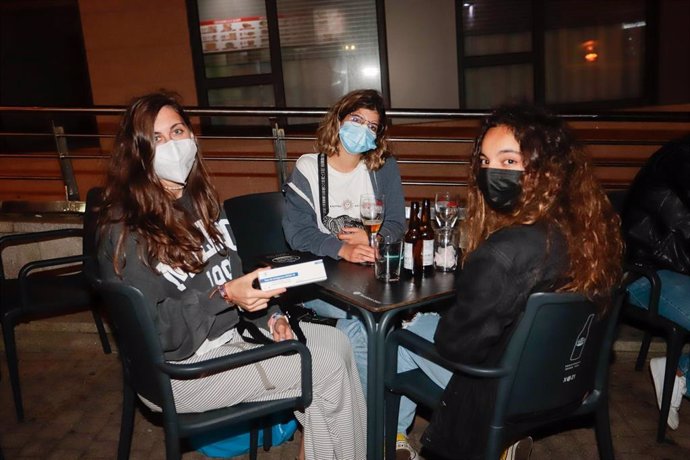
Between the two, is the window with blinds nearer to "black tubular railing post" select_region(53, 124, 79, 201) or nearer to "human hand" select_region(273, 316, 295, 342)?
"black tubular railing post" select_region(53, 124, 79, 201)

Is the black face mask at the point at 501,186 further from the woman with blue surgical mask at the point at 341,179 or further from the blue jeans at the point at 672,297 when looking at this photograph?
the blue jeans at the point at 672,297

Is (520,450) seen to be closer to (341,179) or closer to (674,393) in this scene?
(674,393)

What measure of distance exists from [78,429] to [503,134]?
2562 mm

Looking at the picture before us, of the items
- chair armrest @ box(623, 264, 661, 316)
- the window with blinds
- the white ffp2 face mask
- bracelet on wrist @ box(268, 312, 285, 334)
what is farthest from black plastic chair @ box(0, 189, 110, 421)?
the window with blinds

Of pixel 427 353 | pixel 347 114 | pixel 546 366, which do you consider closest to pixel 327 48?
pixel 347 114

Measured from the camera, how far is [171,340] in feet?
5.96

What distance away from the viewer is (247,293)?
5.97 ft

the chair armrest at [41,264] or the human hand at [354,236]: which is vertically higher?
the human hand at [354,236]

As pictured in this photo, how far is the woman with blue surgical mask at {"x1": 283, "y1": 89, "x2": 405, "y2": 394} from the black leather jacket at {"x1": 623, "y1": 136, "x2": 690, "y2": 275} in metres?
1.16

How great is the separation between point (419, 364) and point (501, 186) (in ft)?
2.45

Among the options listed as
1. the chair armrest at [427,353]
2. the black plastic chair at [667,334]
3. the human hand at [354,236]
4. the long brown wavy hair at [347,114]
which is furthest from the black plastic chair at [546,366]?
the long brown wavy hair at [347,114]

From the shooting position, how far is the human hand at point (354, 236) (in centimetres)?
257

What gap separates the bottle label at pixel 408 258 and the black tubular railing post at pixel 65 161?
Answer: 124 inches

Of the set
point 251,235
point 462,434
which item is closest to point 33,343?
point 251,235
